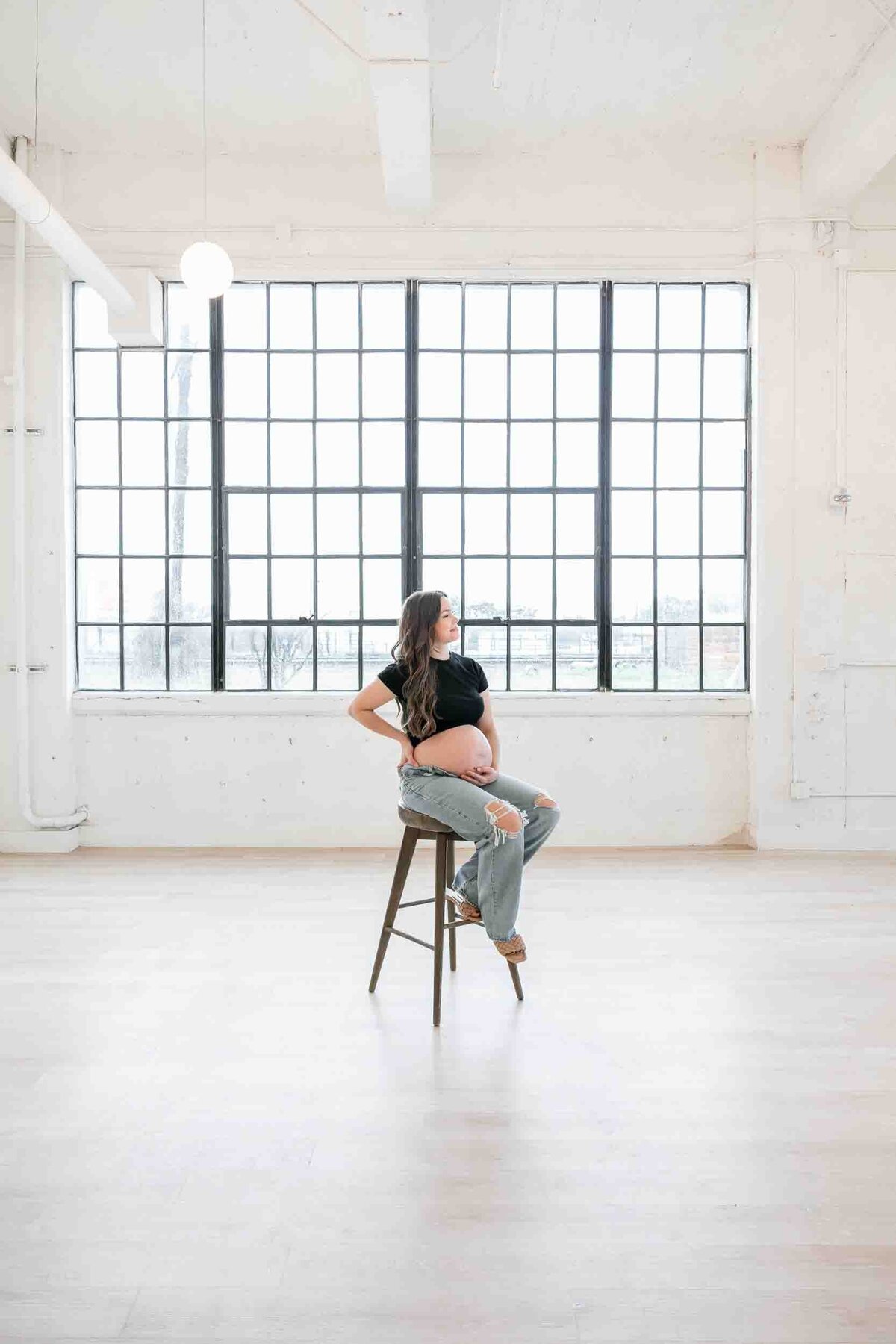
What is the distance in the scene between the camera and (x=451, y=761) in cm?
340

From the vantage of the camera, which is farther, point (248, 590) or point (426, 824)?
point (248, 590)

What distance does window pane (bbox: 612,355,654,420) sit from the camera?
19.6ft

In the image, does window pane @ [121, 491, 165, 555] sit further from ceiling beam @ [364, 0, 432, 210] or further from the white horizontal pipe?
ceiling beam @ [364, 0, 432, 210]

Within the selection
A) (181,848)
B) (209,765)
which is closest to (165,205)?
(209,765)

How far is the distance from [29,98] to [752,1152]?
5.77 m

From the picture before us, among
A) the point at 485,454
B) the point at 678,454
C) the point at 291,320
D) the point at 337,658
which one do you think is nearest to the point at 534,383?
the point at 485,454

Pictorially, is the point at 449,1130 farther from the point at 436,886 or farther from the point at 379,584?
the point at 379,584

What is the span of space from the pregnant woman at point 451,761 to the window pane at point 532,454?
2.64m

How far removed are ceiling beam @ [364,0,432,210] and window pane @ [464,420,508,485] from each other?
1.27 m

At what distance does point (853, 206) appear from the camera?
5719mm

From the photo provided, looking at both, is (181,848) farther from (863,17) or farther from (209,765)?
(863,17)

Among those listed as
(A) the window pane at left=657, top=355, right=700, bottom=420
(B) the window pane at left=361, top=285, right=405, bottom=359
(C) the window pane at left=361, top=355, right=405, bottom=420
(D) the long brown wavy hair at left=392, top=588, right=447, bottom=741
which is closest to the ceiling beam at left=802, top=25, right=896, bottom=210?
(A) the window pane at left=657, top=355, right=700, bottom=420

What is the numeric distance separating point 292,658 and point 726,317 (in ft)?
10.7

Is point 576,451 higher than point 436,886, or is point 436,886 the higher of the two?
point 576,451
